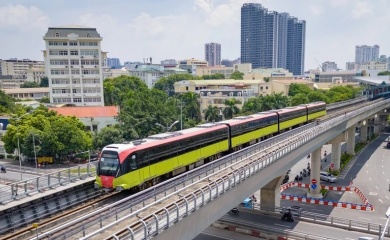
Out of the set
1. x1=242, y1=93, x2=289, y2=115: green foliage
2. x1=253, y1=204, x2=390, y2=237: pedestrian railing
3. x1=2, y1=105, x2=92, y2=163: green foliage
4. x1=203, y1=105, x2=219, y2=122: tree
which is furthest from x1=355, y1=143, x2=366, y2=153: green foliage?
x1=2, y1=105, x2=92, y2=163: green foliage

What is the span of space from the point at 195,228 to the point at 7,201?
29.4 ft

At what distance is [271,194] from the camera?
33.7 m

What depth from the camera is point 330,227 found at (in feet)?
96.0

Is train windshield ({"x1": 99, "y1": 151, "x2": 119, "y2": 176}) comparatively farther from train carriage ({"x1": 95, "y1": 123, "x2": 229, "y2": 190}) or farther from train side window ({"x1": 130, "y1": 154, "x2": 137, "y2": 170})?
train side window ({"x1": 130, "y1": 154, "x2": 137, "y2": 170})

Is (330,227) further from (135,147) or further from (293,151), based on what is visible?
(135,147)

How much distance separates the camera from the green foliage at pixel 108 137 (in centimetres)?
5597

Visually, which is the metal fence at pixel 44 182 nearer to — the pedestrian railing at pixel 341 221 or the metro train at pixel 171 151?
the metro train at pixel 171 151

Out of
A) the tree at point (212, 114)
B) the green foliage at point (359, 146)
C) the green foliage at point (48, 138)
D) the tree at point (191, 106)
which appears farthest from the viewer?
the tree at point (191, 106)

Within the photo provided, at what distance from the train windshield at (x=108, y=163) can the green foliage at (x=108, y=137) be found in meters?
36.1

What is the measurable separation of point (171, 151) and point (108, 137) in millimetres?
34072

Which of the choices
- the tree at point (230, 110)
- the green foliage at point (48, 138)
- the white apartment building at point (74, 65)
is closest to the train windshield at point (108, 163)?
the green foliage at point (48, 138)

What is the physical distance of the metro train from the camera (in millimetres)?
19812

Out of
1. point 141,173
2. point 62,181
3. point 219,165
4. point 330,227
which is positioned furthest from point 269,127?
point 62,181

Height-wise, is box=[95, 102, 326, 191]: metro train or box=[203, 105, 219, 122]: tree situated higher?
box=[95, 102, 326, 191]: metro train
